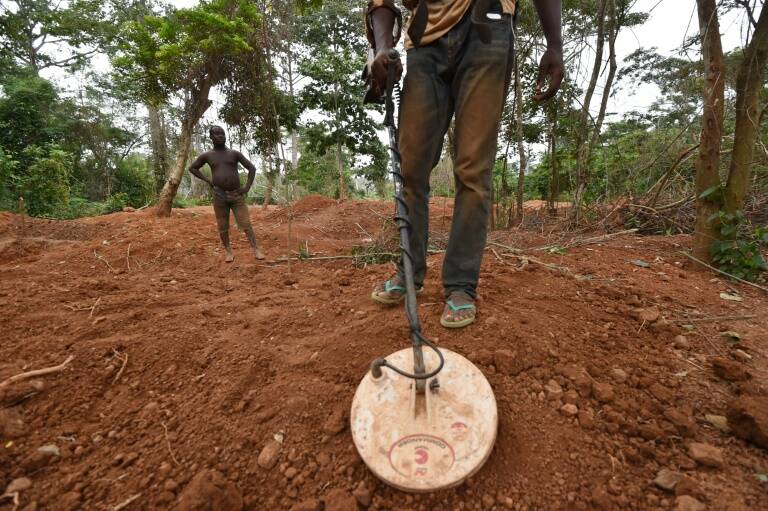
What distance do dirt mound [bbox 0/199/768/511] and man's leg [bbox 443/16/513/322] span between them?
192 millimetres

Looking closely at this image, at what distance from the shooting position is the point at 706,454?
2.99 ft

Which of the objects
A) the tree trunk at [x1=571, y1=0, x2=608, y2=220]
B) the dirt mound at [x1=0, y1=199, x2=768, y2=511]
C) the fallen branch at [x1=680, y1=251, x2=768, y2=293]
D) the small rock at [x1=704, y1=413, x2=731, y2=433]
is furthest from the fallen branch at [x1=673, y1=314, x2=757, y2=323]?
the tree trunk at [x1=571, y1=0, x2=608, y2=220]

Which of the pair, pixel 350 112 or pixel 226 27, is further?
pixel 350 112

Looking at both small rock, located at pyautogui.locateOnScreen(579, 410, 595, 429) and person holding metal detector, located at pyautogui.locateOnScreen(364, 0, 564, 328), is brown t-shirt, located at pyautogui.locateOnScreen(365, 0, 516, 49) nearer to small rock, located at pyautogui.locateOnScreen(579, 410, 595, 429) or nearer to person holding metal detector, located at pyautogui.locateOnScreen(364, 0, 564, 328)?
person holding metal detector, located at pyautogui.locateOnScreen(364, 0, 564, 328)

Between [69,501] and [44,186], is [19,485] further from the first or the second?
[44,186]

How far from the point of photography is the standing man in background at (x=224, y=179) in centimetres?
438

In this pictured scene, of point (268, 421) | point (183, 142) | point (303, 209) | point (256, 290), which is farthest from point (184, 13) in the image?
point (268, 421)

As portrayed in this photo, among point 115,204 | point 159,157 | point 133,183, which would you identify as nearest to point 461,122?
point 115,204

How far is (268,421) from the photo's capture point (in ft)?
3.76

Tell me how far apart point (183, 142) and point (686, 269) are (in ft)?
30.6

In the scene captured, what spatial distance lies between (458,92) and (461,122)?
0.13 metres

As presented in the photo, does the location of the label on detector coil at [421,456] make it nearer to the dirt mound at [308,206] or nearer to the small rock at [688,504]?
the small rock at [688,504]

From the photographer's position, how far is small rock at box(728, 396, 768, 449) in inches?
36.2

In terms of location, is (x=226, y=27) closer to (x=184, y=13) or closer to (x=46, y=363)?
(x=184, y=13)
